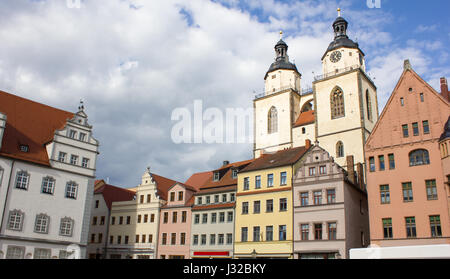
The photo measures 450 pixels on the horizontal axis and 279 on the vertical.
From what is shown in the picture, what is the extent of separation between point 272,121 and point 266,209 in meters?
31.0

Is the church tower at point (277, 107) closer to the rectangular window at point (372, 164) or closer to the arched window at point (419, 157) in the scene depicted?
the rectangular window at point (372, 164)

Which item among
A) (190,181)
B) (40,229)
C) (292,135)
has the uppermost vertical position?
(292,135)

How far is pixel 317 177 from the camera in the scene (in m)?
39.3

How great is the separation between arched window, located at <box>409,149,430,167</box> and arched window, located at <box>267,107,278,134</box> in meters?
35.9

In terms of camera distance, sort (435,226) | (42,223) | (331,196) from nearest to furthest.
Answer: (435,226)
(331,196)
(42,223)

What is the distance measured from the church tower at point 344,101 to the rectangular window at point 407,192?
67.5ft

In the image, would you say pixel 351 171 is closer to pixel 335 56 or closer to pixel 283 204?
pixel 283 204

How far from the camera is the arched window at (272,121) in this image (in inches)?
2739

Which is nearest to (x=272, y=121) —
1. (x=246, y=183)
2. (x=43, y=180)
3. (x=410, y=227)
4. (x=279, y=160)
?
(x=279, y=160)

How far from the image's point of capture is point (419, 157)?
1316 inches

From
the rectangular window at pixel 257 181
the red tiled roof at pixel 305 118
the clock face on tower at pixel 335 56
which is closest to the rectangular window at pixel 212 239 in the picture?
the rectangular window at pixel 257 181
